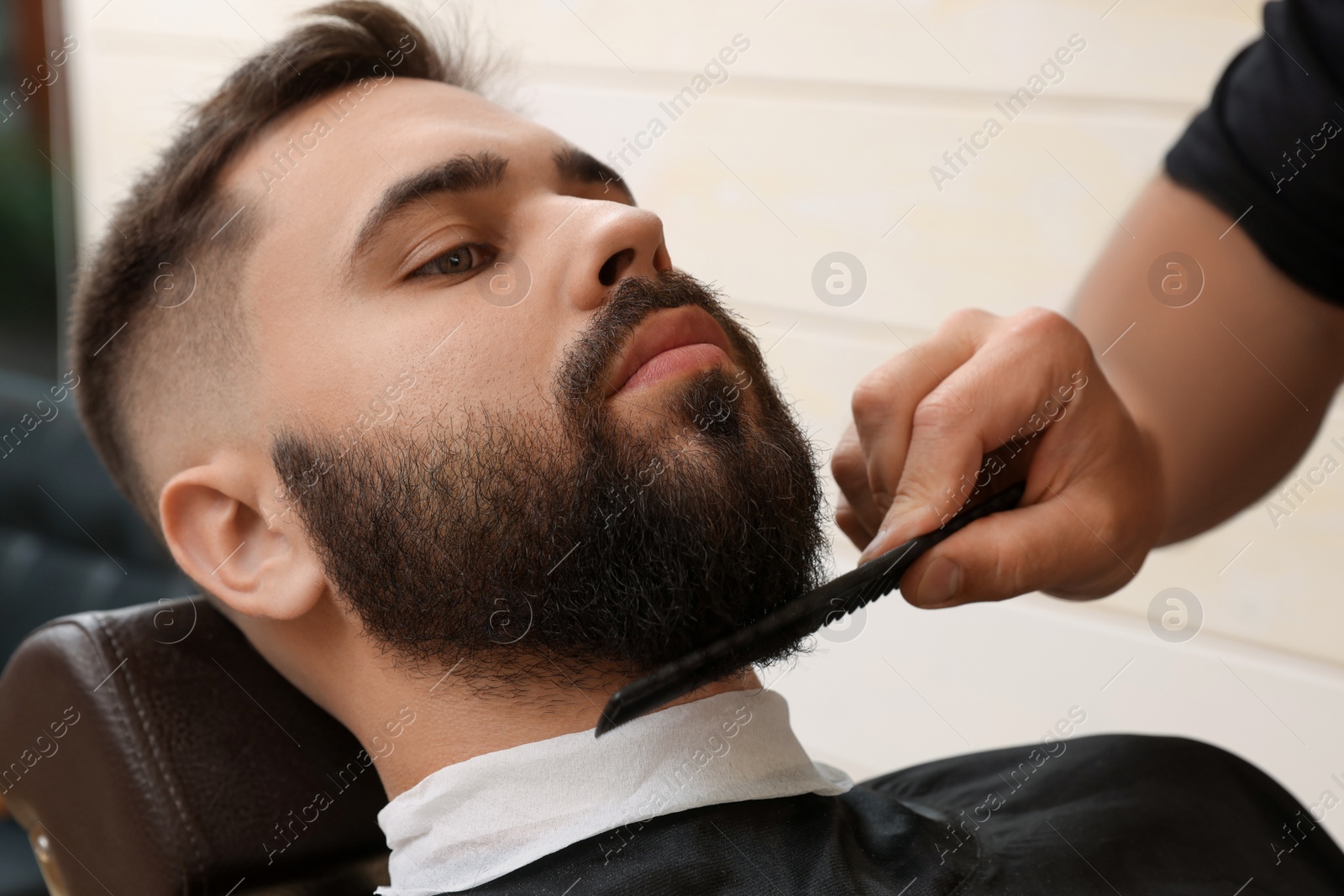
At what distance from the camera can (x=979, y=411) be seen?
1.13 meters

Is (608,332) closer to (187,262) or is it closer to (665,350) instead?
(665,350)

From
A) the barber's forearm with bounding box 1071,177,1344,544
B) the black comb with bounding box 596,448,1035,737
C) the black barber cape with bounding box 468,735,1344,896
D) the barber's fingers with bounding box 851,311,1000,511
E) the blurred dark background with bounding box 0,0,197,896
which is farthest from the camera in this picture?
the blurred dark background with bounding box 0,0,197,896

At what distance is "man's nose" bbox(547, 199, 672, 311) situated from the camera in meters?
1.14

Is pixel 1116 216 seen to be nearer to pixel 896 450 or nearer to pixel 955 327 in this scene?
pixel 955 327

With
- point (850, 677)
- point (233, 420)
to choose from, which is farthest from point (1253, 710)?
point (233, 420)

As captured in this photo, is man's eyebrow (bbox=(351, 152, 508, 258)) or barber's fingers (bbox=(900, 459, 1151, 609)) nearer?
barber's fingers (bbox=(900, 459, 1151, 609))

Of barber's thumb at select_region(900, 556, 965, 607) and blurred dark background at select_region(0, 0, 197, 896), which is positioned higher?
barber's thumb at select_region(900, 556, 965, 607)

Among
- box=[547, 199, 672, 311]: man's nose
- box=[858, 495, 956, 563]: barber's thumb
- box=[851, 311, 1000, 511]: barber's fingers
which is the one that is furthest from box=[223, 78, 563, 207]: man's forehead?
box=[858, 495, 956, 563]: barber's thumb

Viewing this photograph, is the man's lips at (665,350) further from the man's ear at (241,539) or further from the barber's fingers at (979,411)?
the man's ear at (241,539)

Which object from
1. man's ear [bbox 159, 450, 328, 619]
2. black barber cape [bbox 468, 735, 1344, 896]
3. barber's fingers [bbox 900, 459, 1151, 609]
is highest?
barber's fingers [bbox 900, 459, 1151, 609]

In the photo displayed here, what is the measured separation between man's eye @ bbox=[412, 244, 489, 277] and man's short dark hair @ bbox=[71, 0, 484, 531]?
0.23 meters

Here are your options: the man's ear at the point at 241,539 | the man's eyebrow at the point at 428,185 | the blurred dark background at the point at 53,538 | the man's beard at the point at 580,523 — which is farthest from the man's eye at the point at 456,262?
the blurred dark background at the point at 53,538

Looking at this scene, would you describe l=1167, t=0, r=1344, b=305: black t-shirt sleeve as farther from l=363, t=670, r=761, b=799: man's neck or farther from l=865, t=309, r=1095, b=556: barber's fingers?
l=363, t=670, r=761, b=799: man's neck

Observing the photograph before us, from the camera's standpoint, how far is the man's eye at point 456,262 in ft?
3.90
